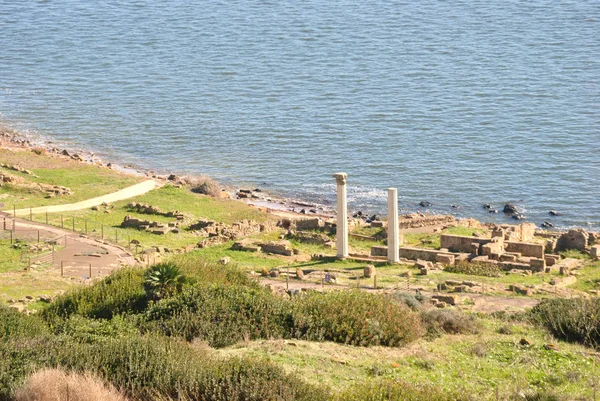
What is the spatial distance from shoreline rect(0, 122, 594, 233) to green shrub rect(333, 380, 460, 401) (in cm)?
3861

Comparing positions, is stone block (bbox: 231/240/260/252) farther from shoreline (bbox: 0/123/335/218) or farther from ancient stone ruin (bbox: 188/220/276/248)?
shoreline (bbox: 0/123/335/218)

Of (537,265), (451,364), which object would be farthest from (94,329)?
(537,265)

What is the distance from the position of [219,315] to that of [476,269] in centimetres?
1917

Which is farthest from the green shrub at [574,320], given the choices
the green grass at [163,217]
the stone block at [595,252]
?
the green grass at [163,217]

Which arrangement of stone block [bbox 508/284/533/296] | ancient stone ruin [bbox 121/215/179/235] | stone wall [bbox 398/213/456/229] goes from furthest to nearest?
1. stone wall [bbox 398/213/456/229]
2. ancient stone ruin [bbox 121/215/179/235]
3. stone block [bbox 508/284/533/296]

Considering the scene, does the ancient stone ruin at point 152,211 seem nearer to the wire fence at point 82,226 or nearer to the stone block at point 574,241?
the wire fence at point 82,226

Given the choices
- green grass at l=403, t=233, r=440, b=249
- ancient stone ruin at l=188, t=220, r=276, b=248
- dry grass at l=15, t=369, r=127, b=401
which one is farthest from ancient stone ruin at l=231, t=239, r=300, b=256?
dry grass at l=15, t=369, r=127, b=401

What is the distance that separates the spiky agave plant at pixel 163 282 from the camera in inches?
1104

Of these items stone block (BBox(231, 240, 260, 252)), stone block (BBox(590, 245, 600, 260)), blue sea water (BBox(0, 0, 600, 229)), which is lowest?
stone block (BBox(590, 245, 600, 260))

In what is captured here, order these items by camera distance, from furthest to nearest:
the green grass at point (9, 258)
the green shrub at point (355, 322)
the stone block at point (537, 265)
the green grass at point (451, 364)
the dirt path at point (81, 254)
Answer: the stone block at point (537, 265) → the dirt path at point (81, 254) → the green grass at point (9, 258) → the green shrub at point (355, 322) → the green grass at point (451, 364)

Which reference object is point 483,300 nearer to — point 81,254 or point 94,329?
point 94,329

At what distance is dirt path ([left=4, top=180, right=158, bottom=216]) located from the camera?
5157 cm

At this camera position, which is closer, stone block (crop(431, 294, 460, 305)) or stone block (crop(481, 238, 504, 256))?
stone block (crop(431, 294, 460, 305))

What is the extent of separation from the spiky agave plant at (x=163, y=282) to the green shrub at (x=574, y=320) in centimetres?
1008
